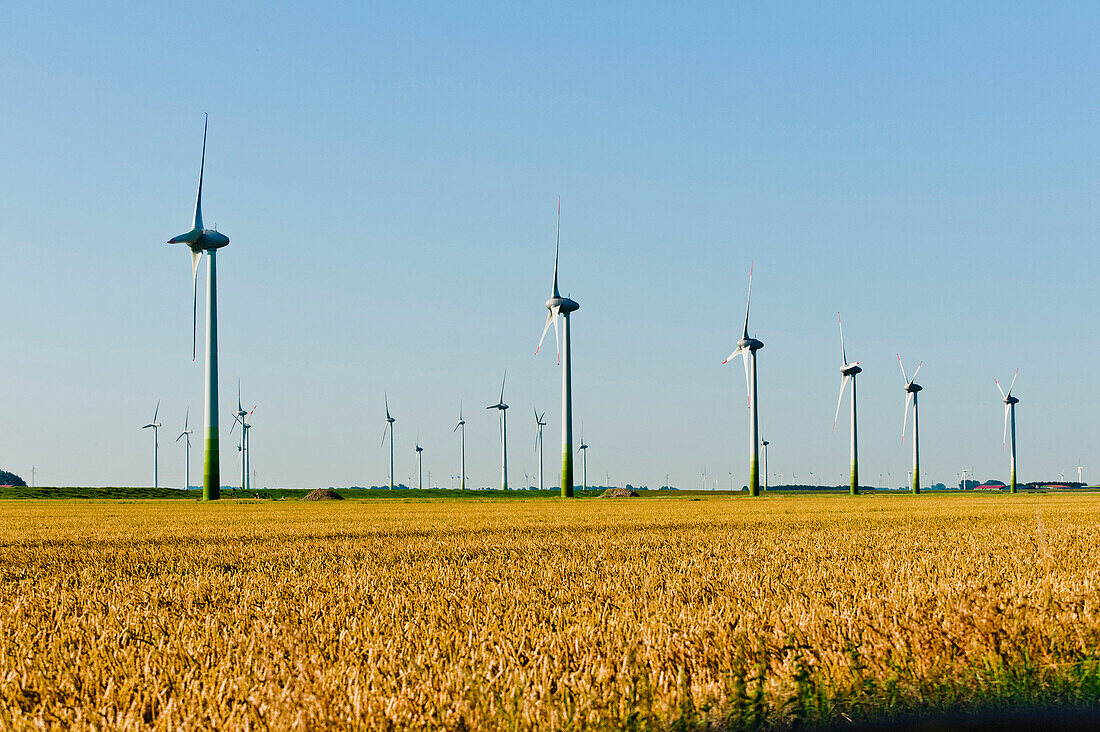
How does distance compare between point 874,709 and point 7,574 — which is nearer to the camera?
point 874,709

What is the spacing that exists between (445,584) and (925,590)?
12.1 feet

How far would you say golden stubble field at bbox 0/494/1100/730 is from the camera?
391 cm

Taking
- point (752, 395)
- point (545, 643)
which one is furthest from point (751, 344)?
point (545, 643)

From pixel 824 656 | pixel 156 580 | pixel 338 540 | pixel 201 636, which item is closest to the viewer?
pixel 824 656

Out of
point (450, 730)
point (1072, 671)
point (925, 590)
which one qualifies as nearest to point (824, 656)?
point (1072, 671)

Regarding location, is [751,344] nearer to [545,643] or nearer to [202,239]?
[202,239]

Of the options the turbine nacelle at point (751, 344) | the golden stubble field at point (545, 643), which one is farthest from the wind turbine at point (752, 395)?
the golden stubble field at point (545, 643)

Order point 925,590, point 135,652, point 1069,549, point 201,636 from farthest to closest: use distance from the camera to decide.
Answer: point 1069,549 → point 925,590 → point 201,636 → point 135,652

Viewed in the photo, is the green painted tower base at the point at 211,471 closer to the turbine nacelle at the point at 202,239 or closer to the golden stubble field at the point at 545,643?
the turbine nacelle at the point at 202,239

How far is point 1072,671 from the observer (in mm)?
4520

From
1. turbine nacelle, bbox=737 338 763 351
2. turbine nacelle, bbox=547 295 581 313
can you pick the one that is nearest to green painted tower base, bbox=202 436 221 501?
turbine nacelle, bbox=547 295 581 313

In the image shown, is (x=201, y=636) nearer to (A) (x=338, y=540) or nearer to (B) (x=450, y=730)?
(B) (x=450, y=730)

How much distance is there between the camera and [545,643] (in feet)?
16.7

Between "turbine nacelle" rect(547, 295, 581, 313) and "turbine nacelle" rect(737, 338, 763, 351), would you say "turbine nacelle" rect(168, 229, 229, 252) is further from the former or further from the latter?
"turbine nacelle" rect(737, 338, 763, 351)
